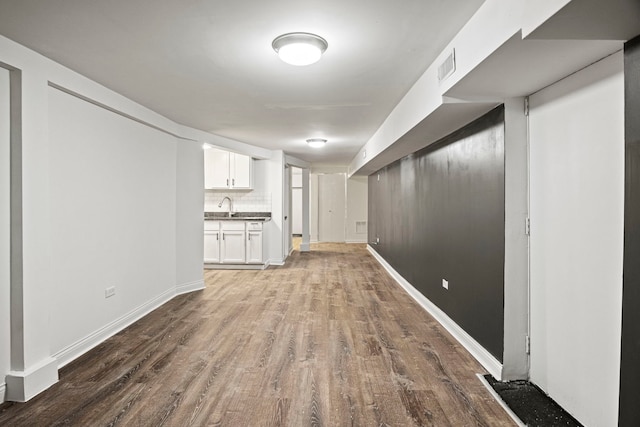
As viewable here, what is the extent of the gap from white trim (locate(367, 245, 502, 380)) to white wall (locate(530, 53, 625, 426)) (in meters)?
0.26

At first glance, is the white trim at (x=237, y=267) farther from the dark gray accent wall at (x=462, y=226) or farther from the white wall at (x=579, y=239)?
the white wall at (x=579, y=239)

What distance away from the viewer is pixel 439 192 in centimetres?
417

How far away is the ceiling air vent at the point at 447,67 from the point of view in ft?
7.89

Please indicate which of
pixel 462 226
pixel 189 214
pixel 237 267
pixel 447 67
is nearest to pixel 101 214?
pixel 189 214

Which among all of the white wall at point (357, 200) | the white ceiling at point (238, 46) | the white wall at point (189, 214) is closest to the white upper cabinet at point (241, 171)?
the white wall at point (189, 214)

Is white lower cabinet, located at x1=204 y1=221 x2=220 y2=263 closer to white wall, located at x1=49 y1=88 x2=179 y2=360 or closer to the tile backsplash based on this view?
the tile backsplash

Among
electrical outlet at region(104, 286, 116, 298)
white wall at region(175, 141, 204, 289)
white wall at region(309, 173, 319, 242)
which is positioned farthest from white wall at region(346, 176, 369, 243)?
electrical outlet at region(104, 286, 116, 298)

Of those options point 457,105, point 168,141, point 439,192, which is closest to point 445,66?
point 457,105

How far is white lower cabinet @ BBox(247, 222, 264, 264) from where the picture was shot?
7.07 metres

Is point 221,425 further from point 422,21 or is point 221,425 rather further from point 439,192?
point 439,192

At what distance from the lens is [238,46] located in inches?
99.0

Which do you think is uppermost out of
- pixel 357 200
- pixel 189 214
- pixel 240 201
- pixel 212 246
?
pixel 357 200

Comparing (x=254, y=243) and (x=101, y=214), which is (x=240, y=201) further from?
(x=101, y=214)

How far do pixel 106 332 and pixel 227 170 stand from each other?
455 cm
